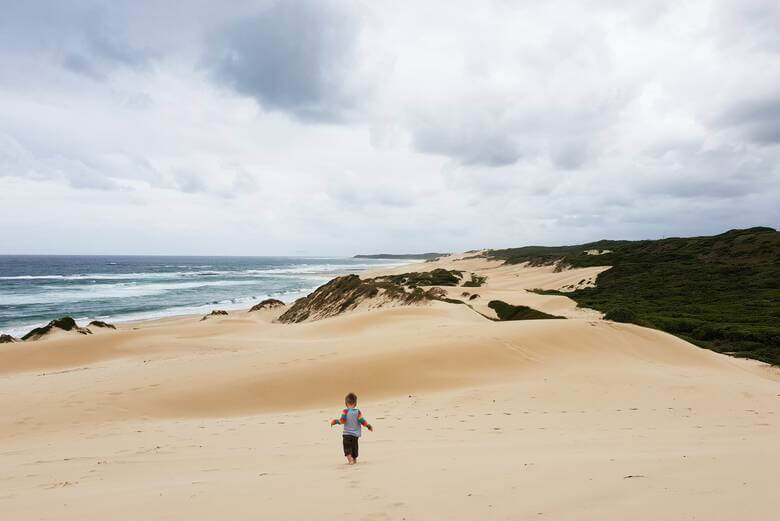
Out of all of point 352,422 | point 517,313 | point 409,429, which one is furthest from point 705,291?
point 352,422

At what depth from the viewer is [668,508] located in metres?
3.32

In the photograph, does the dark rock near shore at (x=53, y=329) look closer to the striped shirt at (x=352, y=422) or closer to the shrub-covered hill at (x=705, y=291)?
the striped shirt at (x=352, y=422)

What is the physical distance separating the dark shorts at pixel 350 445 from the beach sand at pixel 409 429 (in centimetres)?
18

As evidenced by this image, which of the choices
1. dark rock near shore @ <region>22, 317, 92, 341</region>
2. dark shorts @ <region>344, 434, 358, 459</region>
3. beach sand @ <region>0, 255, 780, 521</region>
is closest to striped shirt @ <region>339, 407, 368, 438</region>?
dark shorts @ <region>344, 434, 358, 459</region>

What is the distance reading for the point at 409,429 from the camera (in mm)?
7207

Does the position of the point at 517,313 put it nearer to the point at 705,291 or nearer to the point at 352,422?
the point at 705,291

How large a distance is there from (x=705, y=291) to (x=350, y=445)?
29.7 m

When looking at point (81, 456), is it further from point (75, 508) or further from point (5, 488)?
point (75, 508)

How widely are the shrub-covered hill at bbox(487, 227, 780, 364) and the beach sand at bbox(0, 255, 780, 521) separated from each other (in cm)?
327

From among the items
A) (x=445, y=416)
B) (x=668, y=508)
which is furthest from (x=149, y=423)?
(x=668, y=508)

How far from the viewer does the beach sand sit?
12.3 feet

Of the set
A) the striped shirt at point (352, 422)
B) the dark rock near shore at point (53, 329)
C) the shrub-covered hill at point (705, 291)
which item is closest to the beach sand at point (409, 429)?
the striped shirt at point (352, 422)

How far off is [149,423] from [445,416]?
5.48 m

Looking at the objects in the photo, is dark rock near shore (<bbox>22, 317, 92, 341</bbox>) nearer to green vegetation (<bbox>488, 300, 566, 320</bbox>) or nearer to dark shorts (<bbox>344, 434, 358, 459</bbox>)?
green vegetation (<bbox>488, 300, 566, 320</bbox>)
